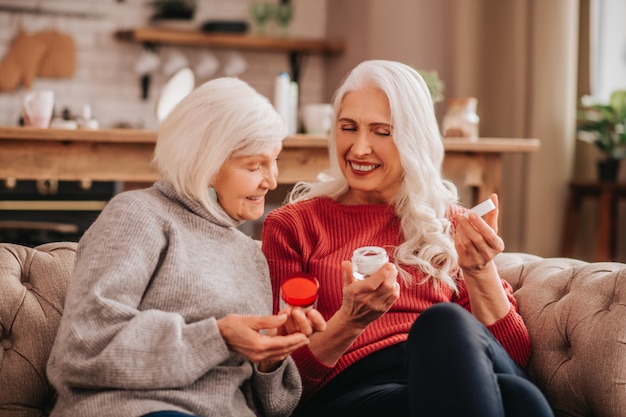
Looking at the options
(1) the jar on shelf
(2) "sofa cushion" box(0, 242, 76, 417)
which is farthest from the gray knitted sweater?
(1) the jar on shelf

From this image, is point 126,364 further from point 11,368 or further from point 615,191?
point 615,191

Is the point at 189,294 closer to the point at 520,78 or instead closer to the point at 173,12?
the point at 520,78

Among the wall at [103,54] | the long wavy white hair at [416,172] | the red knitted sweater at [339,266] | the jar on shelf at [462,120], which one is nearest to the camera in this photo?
the red knitted sweater at [339,266]

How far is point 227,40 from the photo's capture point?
579 cm

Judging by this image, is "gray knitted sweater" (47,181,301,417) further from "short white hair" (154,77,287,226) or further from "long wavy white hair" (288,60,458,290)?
"long wavy white hair" (288,60,458,290)

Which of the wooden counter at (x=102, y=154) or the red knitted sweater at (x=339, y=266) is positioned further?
the wooden counter at (x=102, y=154)

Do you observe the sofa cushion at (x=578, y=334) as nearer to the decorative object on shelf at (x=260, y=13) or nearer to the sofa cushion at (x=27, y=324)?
the sofa cushion at (x=27, y=324)

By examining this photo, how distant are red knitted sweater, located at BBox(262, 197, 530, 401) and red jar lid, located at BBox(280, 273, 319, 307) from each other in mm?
237

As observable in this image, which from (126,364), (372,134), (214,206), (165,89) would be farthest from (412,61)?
(126,364)

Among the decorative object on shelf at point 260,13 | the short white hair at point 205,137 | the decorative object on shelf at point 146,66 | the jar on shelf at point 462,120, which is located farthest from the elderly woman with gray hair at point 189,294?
the decorative object on shelf at point 260,13

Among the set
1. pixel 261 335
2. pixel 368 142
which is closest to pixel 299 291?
pixel 261 335

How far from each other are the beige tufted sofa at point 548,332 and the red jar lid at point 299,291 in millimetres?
572

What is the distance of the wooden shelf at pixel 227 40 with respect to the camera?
18.4ft

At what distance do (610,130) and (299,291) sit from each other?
3275mm
